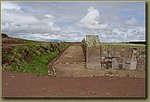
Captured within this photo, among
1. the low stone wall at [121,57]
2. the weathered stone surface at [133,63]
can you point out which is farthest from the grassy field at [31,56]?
the weathered stone surface at [133,63]

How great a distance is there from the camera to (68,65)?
4.43 metres

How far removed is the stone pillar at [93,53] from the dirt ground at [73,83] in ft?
0.18

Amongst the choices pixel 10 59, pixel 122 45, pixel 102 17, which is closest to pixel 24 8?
pixel 10 59

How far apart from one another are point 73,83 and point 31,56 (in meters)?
0.53

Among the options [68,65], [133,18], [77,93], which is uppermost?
[133,18]

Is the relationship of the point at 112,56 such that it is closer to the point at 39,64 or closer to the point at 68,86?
the point at 68,86

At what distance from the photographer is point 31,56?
14.6 feet

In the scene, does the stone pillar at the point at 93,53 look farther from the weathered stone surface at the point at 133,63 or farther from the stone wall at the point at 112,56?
the weathered stone surface at the point at 133,63

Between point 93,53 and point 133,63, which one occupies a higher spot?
point 93,53

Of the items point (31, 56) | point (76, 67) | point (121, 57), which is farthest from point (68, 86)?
point (121, 57)

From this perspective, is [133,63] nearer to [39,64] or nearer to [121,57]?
[121,57]

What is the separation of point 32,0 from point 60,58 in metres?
0.68

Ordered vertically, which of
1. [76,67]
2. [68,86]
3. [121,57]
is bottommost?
[68,86]

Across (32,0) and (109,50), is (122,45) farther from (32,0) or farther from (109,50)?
(32,0)
